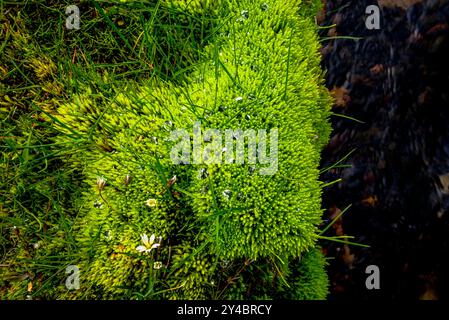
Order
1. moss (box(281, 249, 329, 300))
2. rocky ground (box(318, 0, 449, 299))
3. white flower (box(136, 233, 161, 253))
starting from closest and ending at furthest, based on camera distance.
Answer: white flower (box(136, 233, 161, 253))
rocky ground (box(318, 0, 449, 299))
moss (box(281, 249, 329, 300))

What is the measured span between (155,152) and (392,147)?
4.47 ft

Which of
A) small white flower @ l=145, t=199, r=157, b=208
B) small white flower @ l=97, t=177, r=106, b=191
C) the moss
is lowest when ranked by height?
the moss

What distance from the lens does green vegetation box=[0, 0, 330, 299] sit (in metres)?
1.86

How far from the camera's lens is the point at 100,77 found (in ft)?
6.95

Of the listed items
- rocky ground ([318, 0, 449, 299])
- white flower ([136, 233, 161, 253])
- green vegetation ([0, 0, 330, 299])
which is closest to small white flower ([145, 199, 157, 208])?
green vegetation ([0, 0, 330, 299])

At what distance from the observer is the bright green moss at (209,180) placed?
1.85m

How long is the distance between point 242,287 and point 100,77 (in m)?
1.46

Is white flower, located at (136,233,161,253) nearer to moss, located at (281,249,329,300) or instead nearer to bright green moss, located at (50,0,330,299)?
bright green moss, located at (50,0,330,299)

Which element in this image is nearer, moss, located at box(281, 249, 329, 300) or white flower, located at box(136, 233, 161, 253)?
white flower, located at box(136, 233, 161, 253)

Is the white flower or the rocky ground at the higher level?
the rocky ground

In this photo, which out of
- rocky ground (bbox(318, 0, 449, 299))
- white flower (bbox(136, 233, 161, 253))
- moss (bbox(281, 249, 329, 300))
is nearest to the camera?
white flower (bbox(136, 233, 161, 253))
